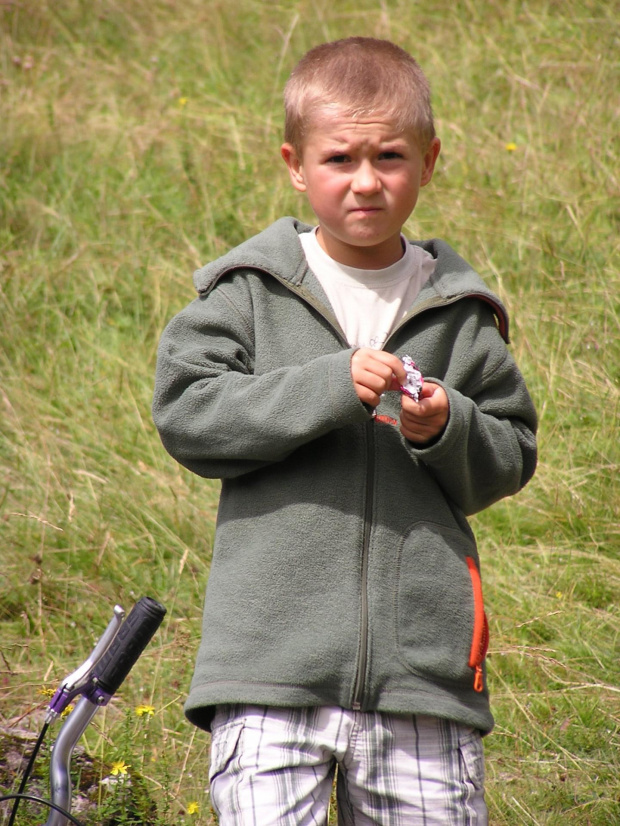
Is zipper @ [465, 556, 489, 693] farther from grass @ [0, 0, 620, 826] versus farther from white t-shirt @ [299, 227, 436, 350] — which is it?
grass @ [0, 0, 620, 826]

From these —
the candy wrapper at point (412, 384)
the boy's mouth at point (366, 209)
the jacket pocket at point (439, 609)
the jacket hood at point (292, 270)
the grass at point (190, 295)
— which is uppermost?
the boy's mouth at point (366, 209)

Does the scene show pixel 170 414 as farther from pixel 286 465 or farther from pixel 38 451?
pixel 38 451

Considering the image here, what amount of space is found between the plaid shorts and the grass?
86cm

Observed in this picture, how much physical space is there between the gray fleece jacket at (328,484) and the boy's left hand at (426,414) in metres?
0.02

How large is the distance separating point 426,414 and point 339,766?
0.67m

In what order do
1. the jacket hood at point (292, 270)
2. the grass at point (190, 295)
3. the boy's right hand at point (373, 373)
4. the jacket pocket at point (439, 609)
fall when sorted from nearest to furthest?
1. the boy's right hand at point (373, 373)
2. the jacket pocket at point (439, 609)
3. the jacket hood at point (292, 270)
4. the grass at point (190, 295)

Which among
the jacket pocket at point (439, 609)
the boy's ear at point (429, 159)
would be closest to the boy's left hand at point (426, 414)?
the jacket pocket at point (439, 609)

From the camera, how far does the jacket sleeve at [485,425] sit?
6.23ft

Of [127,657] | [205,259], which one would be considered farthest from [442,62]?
[127,657]

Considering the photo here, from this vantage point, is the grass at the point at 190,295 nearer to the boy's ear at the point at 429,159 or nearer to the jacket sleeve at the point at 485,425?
the jacket sleeve at the point at 485,425

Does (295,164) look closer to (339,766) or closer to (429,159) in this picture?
(429,159)

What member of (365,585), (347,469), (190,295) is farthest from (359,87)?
(190,295)

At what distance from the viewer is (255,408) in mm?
1814

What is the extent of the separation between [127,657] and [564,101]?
15.1ft
